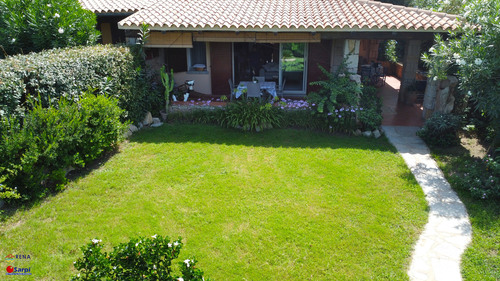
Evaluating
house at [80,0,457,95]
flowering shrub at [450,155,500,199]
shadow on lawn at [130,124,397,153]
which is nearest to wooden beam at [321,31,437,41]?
house at [80,0,457,95]

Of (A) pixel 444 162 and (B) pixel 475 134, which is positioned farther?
(B) pixel 475 134

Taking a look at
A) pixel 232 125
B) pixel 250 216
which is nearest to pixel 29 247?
pixel 250 216

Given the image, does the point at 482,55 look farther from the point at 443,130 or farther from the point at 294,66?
the point at 294,66

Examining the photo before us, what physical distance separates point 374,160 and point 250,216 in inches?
150

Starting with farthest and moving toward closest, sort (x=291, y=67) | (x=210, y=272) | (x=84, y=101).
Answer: (x=291, y=67) < (x=84, y=101) < (x=210, y=272)

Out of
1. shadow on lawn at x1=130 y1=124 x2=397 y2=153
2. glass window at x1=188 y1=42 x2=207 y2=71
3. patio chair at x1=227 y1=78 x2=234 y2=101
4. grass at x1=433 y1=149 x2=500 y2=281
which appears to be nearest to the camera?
grass at x1=433 y1=149 x2=500 y2=281

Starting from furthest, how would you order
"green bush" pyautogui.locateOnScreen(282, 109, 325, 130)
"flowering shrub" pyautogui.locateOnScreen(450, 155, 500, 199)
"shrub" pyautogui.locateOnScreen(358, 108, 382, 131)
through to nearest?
"green bush" pyautogui.locateOnScreen(282, 109, 325, 130)
"shrub" pyautogui.locateOnScreen(358, 108, 382, 131)
"flowering shrub" pyautogui.locateOnScreen(450, 155, 500, 199)

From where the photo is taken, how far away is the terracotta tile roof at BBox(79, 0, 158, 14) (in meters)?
12.8

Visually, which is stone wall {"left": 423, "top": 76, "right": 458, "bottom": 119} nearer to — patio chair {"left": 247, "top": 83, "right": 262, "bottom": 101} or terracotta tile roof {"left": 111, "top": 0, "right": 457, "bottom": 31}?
terracotta tile roof {"left": 111, "top": 0, "right": 457, "bottom": 31}

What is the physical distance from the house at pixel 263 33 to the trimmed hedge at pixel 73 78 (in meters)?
1.72

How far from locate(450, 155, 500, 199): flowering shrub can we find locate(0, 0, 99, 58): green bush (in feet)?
34.0

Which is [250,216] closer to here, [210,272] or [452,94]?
[210,272]

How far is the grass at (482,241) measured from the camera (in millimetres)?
4984

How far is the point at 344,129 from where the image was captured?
1010cm
